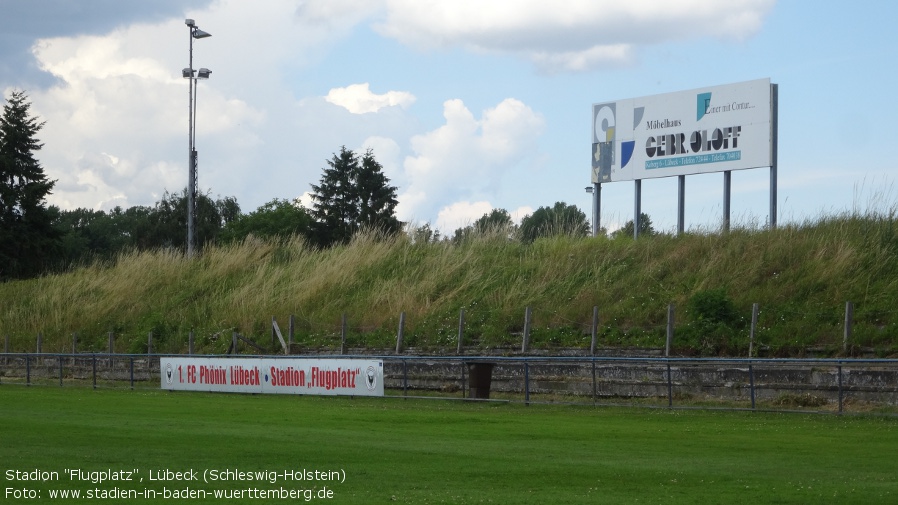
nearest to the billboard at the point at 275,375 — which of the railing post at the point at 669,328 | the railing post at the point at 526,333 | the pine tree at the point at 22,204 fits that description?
the railing post at the point at 526,333

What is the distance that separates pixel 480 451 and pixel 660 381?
10.6m

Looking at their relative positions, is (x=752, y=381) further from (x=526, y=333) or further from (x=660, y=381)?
(x=526, y=333)

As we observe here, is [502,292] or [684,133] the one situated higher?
[684,133]

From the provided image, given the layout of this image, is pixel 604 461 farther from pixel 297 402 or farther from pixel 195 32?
pixel 195 32

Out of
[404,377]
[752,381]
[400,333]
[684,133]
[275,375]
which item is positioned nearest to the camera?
[752,381]

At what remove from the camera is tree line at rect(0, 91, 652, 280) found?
233ft

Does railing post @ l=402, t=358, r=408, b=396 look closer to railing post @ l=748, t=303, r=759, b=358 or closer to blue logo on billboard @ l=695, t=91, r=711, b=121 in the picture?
railing post @ l=748, t=303, r=759, b=358

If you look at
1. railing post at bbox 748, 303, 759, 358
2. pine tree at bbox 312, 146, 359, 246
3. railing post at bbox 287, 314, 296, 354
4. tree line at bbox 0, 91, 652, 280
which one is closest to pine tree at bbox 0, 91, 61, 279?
tree line at bbox 0, 91, 652, 280

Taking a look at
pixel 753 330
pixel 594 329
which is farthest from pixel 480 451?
pixel 594 329

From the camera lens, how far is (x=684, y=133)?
35.2 metres

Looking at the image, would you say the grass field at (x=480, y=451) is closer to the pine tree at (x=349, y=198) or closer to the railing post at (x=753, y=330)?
the railing post at (x=753, y=330)

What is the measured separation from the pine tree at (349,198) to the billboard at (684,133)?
46318 mm

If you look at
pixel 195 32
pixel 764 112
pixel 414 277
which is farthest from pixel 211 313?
pixel 764 112

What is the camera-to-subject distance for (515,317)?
32156 millimetres
